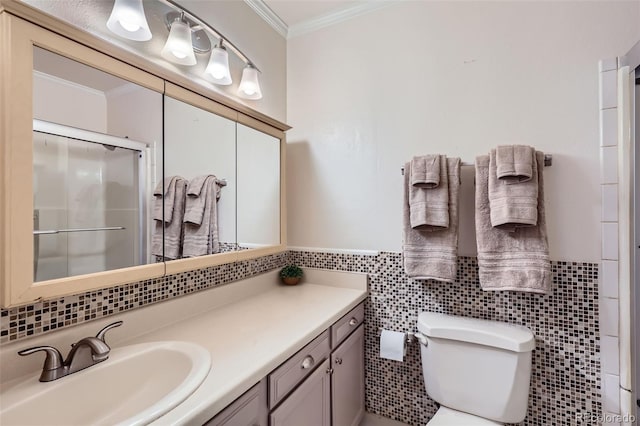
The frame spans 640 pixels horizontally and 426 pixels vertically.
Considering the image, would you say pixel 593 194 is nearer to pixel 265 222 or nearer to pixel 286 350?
pixel 286 350

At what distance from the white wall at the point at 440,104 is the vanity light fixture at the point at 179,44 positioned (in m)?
0.83

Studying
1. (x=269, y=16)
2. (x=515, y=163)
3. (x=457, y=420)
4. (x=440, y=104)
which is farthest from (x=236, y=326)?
(x=269, y=16)

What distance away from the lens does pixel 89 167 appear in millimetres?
990

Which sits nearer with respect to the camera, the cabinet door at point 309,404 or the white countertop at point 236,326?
the white countertop at point 236,326

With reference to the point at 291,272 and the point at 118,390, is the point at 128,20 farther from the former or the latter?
the point at 291,272

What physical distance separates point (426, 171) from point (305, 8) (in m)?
1.32

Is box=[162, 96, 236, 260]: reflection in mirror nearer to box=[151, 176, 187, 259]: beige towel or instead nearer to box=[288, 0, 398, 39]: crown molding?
box=[151, 176, 187, 259]: beige towel

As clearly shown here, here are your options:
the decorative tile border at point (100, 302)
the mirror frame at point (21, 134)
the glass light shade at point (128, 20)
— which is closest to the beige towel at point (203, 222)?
the decorative tile border at point (100, 302)

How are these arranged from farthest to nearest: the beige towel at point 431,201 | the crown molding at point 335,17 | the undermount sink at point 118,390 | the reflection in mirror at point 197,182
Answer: the crown molding at point 335,17 < the beige towel at point 431,201 < the reflection in mirror at point 197,182 < the undermount sink at point 118,390

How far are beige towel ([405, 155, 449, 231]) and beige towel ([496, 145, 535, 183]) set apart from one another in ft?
0.79

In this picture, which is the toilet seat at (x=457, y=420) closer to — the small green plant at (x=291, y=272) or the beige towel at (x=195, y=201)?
the small green plant at (x=291, y=272)

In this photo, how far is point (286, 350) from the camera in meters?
1.03

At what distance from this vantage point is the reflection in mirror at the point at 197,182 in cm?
123

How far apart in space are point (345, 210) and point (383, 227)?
0.87ft
